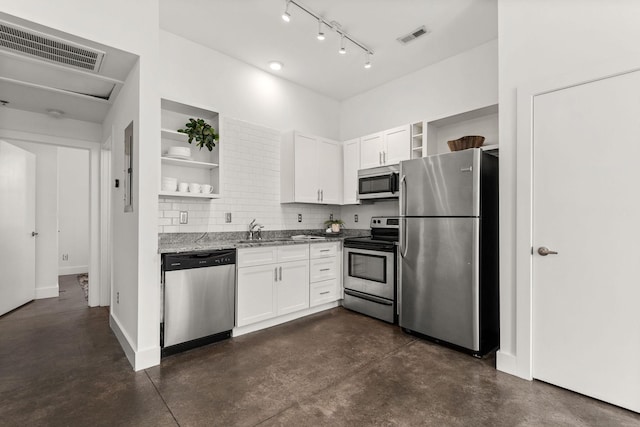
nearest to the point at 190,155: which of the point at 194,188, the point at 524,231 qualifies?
the point at 194,188

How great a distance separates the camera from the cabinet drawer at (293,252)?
351cm

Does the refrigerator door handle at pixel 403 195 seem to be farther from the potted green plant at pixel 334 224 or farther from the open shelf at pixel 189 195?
the open shelf at pixel 189 195

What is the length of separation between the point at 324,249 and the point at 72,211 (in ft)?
19.5

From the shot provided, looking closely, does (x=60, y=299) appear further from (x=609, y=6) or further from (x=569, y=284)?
(x=609, y=6)

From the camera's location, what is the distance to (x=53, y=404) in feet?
6.52

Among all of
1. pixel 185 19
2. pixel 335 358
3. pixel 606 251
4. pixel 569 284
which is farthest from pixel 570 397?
pixel 185 19

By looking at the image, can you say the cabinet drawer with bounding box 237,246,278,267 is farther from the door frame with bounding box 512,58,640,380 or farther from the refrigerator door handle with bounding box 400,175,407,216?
the door frame with bounding box 512,58,640,380

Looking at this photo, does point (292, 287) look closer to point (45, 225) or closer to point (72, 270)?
point (45, 225)

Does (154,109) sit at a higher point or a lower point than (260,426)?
higher

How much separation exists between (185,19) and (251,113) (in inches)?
48.7

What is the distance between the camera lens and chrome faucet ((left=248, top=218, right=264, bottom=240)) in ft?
12.8

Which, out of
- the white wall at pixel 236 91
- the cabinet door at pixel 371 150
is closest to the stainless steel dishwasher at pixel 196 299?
the white wall at pixel 236 91

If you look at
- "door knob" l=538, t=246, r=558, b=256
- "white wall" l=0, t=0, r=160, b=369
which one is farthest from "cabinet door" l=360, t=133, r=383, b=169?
"white wall" l=0, t=0, r=160, b=369

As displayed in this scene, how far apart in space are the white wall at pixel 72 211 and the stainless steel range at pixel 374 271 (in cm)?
600
